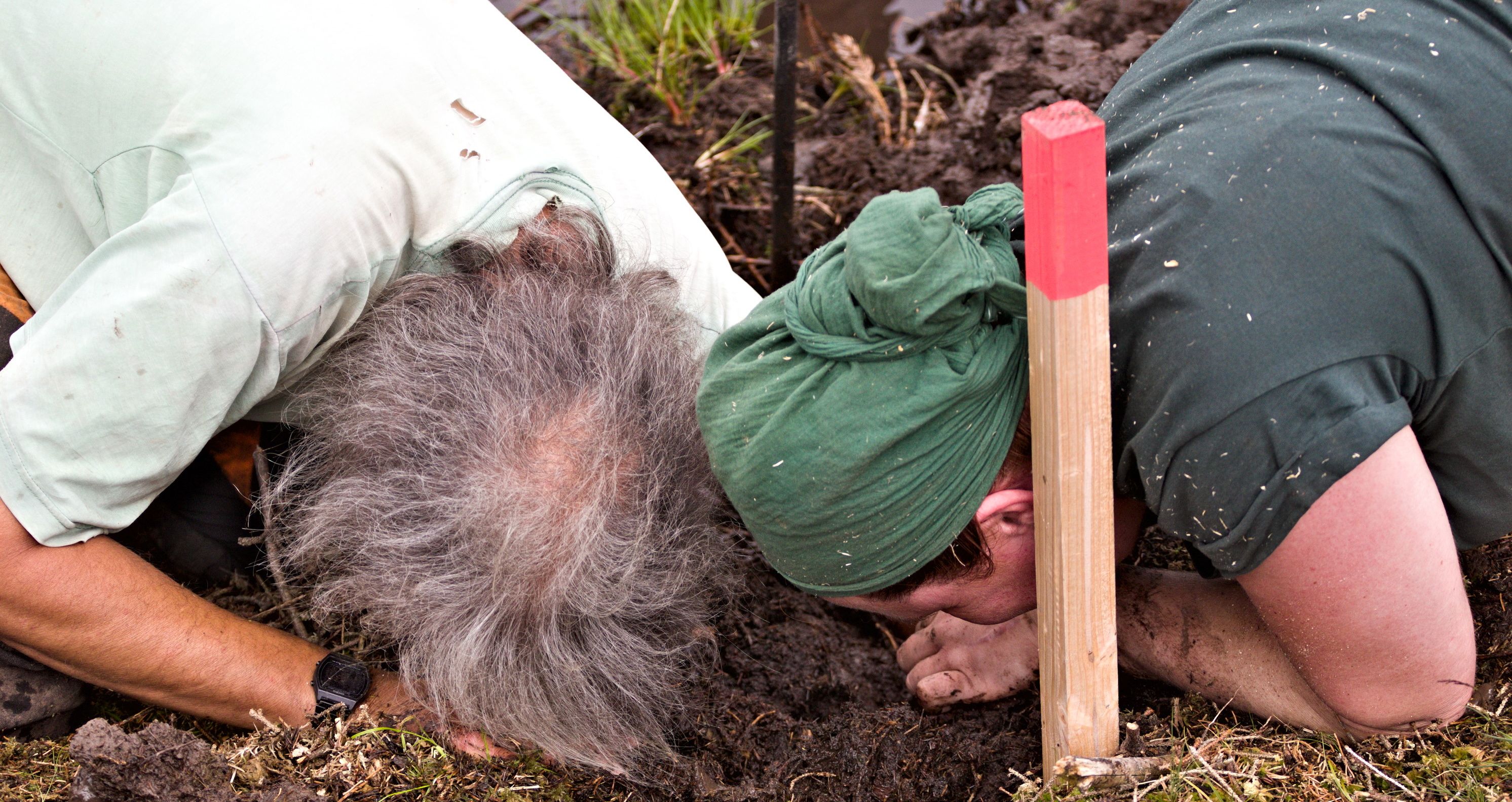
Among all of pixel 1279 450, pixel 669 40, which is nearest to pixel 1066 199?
pixel 1279 450

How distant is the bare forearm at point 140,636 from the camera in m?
1.79

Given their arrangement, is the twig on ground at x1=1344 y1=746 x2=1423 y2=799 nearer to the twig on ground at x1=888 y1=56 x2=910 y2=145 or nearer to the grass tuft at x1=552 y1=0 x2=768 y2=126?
the twig on ground at x1=888 y1=56 x2=910 y2=145

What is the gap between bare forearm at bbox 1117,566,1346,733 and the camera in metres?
1.78

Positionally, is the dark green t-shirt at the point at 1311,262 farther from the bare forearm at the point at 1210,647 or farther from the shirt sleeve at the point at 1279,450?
the bare forearm at the point at 1210,647

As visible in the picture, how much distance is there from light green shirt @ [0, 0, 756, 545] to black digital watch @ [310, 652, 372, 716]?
0.46m

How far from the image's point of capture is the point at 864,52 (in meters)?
4.45

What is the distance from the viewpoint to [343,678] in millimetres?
2053

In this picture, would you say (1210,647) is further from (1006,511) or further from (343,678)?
(343,678)

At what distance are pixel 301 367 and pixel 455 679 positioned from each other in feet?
2.06

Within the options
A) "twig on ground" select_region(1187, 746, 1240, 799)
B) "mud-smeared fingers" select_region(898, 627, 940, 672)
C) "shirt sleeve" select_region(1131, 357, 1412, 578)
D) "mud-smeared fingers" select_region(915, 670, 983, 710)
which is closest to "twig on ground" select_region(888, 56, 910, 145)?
"mud-smeared fingers" select_region(898, 627, 940, 672)

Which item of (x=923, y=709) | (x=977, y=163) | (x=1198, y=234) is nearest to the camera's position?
(x=1198, y=234)

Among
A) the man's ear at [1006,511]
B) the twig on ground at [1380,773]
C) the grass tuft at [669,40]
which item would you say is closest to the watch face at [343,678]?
the man's ear at [1006,511]

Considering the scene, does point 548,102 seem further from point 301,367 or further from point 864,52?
point 864,52

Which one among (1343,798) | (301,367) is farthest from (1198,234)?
(301,367)
